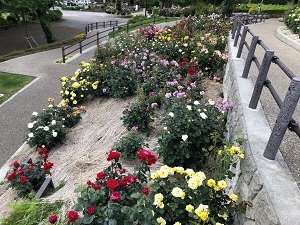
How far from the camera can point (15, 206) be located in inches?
133

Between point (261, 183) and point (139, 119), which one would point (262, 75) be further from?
point (139, 119)

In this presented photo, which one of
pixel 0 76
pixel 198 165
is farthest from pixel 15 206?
pixel 0 76

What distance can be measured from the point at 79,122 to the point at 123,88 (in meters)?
1.44

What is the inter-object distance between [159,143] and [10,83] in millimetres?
8164

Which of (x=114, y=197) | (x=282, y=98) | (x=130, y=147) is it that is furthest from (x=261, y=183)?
(x=282, y=98)

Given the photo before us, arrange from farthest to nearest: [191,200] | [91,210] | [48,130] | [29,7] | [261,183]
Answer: [29,7] → [48,130] → [91,210] → [191,200] → [261,183]

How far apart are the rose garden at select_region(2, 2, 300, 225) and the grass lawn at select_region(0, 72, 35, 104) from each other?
9.16ft

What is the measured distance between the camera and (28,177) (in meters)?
4.09

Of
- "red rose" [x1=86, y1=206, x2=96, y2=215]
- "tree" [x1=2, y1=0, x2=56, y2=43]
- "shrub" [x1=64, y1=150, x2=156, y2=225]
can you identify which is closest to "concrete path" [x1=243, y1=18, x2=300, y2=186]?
"shrub" [x1=64, y1=150, x2=156, y2=225]

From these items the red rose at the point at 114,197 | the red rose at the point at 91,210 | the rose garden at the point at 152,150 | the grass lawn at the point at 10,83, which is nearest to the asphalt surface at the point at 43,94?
the grass lawn at the point at 10,83

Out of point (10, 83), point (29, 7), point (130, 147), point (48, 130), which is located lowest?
point (10, 83)

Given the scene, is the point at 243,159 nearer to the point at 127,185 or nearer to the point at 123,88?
the point at 127,185

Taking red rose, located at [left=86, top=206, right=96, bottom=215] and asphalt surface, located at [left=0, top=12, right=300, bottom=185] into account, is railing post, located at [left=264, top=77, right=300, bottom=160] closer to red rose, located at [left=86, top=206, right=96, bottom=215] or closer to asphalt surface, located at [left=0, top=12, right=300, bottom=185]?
asphalt surface, located at [left=0, top=12, right=300, bottom=185]

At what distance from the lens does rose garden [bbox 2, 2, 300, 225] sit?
239cm
